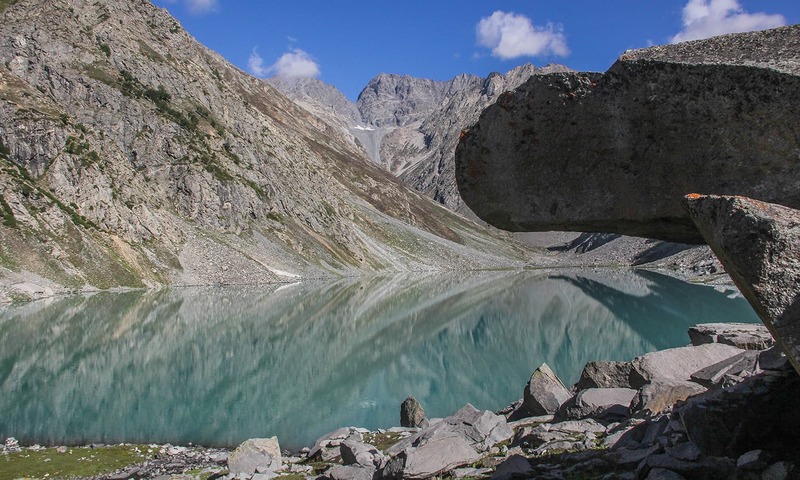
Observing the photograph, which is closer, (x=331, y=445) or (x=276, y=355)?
(x=331, y=445)

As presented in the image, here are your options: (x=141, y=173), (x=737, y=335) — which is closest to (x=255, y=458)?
(x=737, y=335)

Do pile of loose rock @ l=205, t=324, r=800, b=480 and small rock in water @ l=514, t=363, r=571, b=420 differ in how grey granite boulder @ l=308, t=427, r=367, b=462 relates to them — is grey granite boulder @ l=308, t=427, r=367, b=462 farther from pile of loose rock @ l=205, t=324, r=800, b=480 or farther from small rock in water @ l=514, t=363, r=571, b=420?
small rock in water @ l=514, t=363, r=571, b=420

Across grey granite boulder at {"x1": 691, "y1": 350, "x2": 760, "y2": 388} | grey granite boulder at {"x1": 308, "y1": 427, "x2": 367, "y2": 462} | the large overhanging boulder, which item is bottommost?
grey granite boulder at {"x1": 308, "y1": 427, "x2": 367, "y2": 462}

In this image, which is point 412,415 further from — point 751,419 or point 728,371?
point 751,419

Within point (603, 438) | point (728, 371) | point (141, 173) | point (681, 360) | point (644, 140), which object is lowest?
point (603, 438)

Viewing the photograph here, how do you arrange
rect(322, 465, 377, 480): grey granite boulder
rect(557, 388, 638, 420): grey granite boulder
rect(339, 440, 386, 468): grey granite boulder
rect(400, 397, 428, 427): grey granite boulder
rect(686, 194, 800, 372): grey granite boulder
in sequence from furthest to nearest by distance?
rect(400, 397, 428, 427): grey granite boulder, rect(557, 388, 638, 420): grey granite boulder, rect(339, 440, 386, 468): grey granite boulder, rect(322, 465, 377, 480): grey granite boulder, rect(686, 194, 800, 372): grey granite boulder

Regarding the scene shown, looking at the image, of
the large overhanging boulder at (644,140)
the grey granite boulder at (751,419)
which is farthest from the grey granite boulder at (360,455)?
the large overhanging boulder at (644,140)

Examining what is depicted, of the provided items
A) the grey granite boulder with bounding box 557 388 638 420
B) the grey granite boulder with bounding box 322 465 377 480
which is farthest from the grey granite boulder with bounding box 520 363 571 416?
the grey granite boulder with bounding box 322 465 377 480
